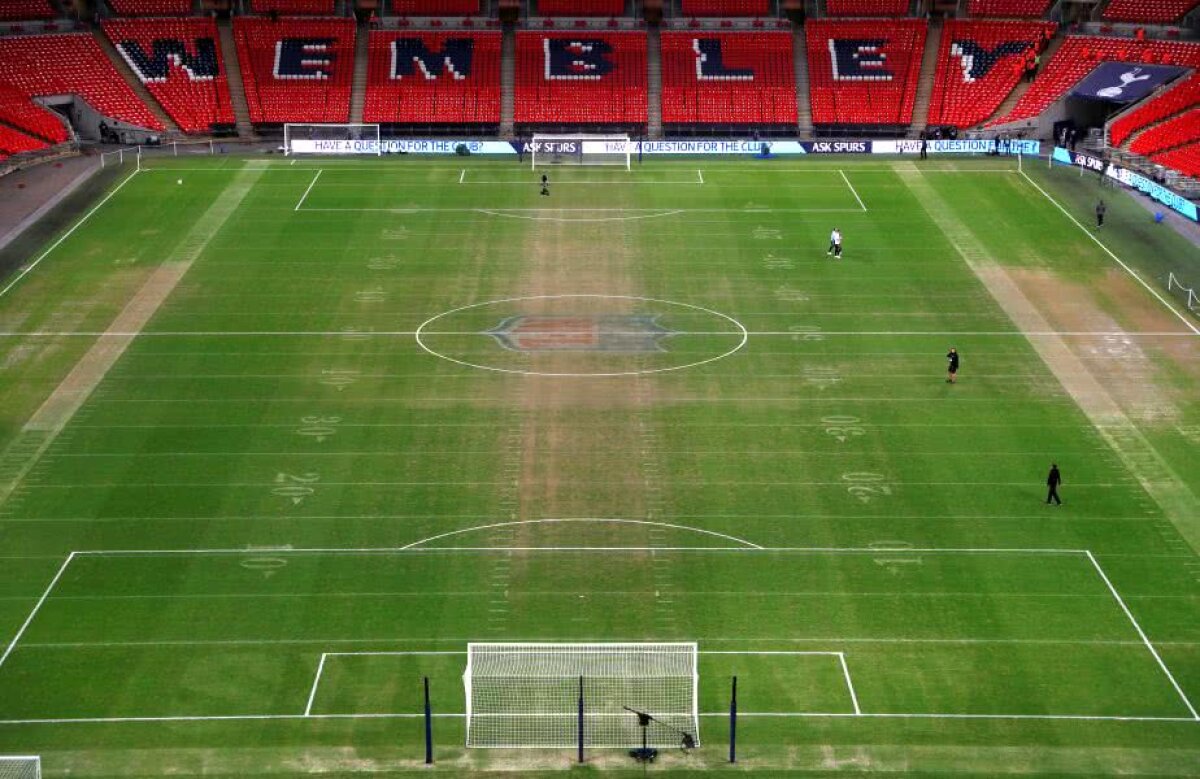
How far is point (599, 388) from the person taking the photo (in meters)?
68.0

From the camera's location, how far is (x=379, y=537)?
5531 cm

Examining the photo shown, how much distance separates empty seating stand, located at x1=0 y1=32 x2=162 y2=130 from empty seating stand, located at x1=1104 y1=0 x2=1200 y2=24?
5913cm

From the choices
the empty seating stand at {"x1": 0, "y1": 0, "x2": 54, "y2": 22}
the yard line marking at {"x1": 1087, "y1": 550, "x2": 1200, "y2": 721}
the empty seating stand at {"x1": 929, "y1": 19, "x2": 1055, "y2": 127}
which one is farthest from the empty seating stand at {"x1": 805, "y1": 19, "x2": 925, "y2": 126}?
the yard line marking at {"x1": 1087, "y1": 550, "x2": 1200, "y2": 721}

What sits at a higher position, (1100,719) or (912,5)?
(912,5)

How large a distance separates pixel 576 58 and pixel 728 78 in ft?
32.3

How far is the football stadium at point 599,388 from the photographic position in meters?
46.2

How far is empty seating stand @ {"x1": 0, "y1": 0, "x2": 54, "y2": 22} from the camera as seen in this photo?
111375 mm

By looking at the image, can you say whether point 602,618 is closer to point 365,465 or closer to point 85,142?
point 365,465

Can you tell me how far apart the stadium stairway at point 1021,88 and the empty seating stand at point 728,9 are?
17.6 metres

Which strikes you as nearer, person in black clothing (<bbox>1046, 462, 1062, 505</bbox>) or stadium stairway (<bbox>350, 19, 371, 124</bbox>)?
person in black clothing (<bbox>1046, 462, 1062, 505</bbox>)

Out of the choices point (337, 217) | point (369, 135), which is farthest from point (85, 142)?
point (337, 217)

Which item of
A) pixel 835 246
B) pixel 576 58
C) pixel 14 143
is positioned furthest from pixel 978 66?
pixel 14 143

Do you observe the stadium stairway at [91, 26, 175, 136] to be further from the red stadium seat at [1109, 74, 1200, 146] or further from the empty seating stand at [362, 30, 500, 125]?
the red stadium seat at [1109, 74, 1200, 146]

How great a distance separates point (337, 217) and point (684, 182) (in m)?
19.8
